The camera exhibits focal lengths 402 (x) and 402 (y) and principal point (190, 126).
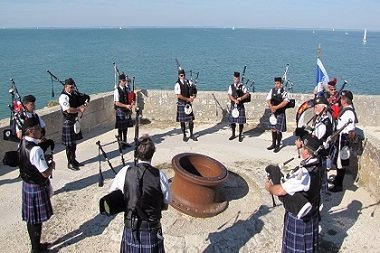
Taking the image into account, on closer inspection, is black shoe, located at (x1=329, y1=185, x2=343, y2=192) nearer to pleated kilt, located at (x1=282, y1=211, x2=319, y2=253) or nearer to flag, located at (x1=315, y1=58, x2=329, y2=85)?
pleated kilt, located at (x1=282, y1=211, x2=319, y2=253)

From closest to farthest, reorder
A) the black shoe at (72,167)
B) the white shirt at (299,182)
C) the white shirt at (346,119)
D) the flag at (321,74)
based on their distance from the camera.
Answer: the white shirt at (299,182) → the white shirt at (346,119) → the black shoe at (72,167) → the flag at (321,74)

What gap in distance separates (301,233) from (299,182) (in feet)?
2.25

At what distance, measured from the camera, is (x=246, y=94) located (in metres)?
8.23

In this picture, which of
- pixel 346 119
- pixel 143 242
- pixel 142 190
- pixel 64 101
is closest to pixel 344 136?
pixel 346 119

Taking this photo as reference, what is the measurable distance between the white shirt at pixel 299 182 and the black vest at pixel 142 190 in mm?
1106

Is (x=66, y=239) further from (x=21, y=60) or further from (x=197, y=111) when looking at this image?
(x=21, y=60)

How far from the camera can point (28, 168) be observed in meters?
4.07

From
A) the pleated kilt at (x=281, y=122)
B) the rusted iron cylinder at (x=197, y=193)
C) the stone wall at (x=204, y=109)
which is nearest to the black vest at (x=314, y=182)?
the rusted iron cylinder at (x=197, y=193)

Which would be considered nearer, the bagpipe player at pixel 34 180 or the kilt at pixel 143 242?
the kilt at pixel 143 242

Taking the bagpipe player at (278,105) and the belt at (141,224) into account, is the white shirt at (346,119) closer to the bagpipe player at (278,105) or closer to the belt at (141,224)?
the bagpipe player at (278,105)

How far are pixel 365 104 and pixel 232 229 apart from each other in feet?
20.5

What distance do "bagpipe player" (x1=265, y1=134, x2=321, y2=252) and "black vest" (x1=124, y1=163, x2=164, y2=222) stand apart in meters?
1.10

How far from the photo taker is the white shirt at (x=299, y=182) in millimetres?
3418

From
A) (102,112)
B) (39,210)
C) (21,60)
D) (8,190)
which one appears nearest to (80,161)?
(8,190)
